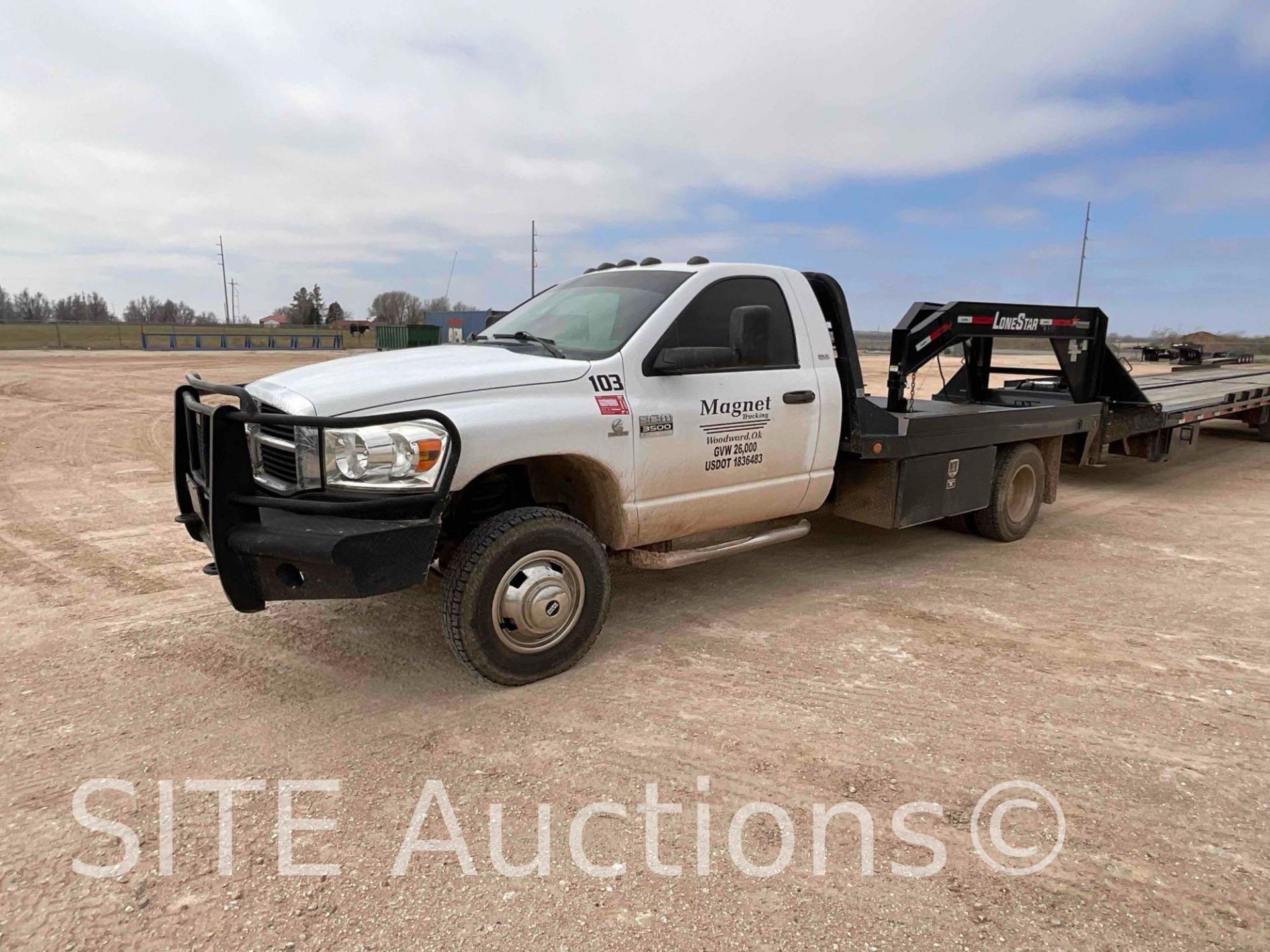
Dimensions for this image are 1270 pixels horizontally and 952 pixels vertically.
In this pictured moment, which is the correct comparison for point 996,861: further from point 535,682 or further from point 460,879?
point 535,682

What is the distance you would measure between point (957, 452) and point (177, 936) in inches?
208

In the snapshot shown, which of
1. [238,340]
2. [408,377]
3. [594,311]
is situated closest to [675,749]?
[408,377]

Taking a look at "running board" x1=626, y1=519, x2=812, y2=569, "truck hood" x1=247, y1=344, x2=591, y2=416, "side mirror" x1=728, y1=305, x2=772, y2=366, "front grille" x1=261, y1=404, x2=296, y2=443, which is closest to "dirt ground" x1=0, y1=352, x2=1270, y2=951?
"running board" x1=626, y1=519, x2=812, y2=569

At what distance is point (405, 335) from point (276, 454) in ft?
150

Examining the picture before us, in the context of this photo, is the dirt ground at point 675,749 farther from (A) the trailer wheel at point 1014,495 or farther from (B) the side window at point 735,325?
(B) the side window at point 735,325

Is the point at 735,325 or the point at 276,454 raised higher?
the point at 735,325

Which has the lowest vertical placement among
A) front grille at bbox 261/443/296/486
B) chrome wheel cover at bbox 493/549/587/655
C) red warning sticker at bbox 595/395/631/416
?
chrome wheel cover at bbox 493/549/587/655

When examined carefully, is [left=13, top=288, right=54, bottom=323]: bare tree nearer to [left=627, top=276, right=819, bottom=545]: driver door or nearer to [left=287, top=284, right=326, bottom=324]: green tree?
[left=287, top=284, right=326, bottom=324]: green tree

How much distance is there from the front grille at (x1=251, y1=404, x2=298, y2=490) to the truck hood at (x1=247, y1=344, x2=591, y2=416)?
0.13 m

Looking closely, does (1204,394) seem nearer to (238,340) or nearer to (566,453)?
(566,453)

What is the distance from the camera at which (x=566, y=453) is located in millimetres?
3766

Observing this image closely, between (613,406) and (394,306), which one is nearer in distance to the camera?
(613,406)

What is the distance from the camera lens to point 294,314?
3922 inches

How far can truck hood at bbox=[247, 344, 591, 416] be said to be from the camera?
11.1 feet
